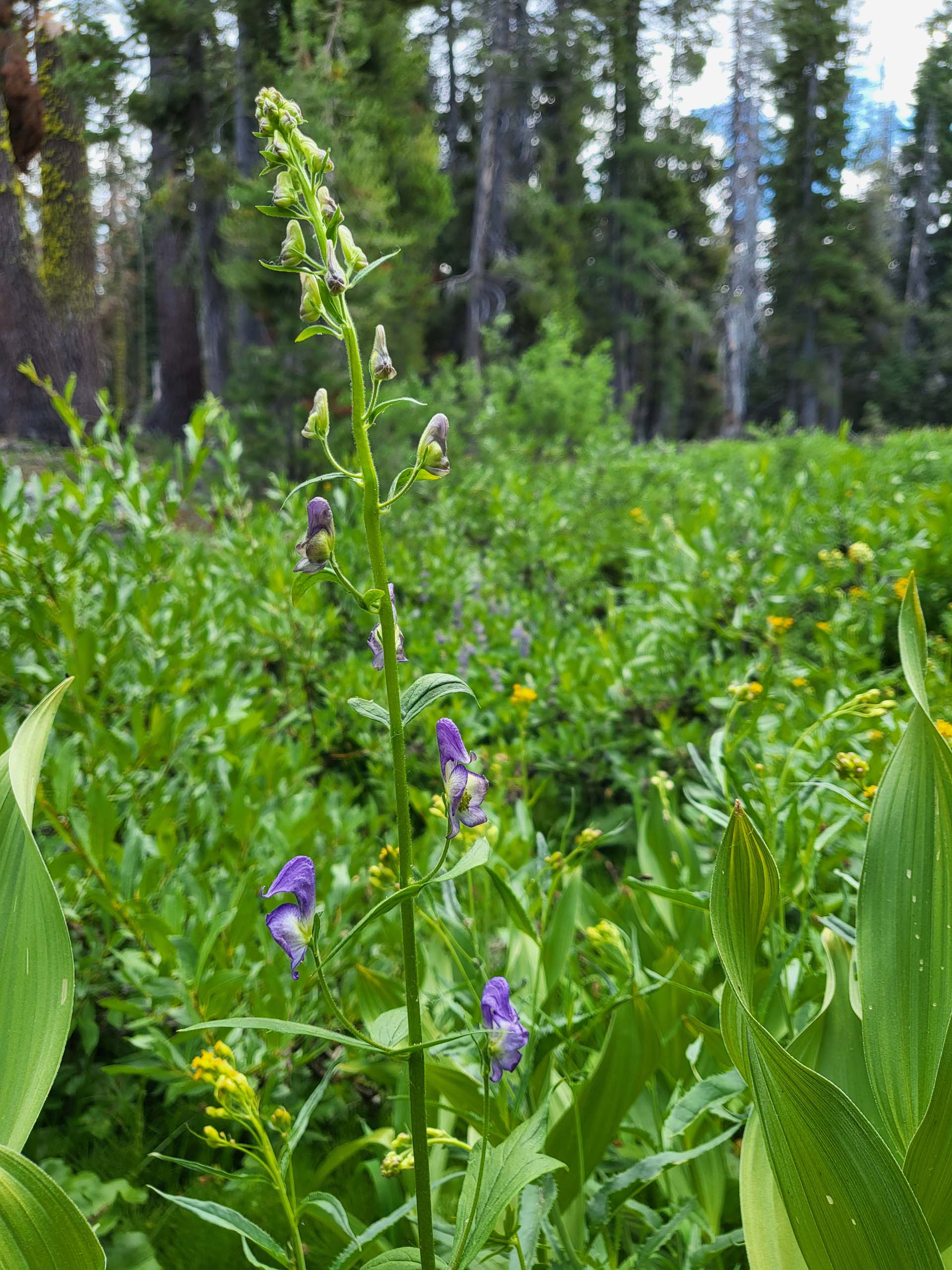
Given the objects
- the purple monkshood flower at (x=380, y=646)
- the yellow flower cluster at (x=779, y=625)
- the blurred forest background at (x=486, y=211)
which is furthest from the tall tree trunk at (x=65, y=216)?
the purple monkshood flower at (x=380, y=646)

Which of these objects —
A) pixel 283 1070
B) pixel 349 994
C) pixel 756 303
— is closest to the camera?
pixel 283 1070

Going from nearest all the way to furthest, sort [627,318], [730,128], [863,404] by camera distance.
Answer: [627,318] → [730,128] → [863,404]

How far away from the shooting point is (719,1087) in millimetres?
890

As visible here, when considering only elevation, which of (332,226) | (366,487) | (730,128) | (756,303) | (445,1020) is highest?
(730,128)

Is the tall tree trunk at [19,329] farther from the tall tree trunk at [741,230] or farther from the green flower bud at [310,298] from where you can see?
the tall tree trunk at [741,230]

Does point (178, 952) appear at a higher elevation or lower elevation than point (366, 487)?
lower

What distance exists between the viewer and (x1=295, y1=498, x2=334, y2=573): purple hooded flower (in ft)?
2.45

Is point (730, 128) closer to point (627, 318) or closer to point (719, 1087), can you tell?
point (627, 318)

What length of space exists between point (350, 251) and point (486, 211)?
15.3m

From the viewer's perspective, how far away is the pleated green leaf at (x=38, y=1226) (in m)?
0.58

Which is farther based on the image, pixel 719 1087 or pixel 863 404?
pixel 863 404

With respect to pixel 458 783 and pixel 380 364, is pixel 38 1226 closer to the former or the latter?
pixel 458 783

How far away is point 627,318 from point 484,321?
24.9 ft

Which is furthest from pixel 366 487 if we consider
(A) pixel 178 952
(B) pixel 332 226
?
(A) pixel 178 952
